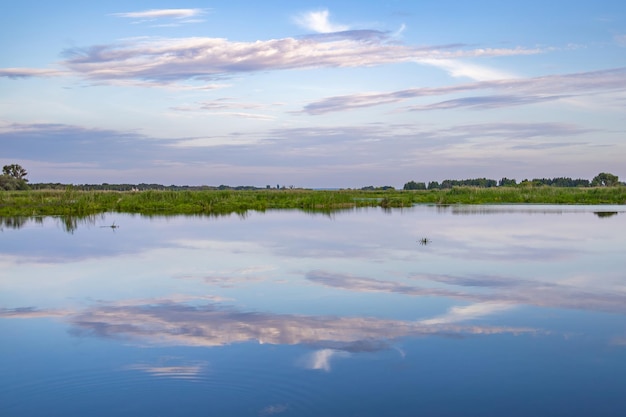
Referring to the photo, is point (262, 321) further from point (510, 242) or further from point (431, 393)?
point (510, 242)

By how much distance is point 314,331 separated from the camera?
21.9ft

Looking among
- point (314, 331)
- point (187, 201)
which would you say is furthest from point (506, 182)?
point (314, 331)

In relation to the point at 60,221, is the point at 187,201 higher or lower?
higher

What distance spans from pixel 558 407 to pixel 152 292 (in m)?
6.06

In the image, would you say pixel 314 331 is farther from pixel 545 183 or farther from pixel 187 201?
pixel 545 183

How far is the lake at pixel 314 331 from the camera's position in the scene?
479 cm

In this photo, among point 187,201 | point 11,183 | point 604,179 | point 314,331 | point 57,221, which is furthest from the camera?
point 604,179

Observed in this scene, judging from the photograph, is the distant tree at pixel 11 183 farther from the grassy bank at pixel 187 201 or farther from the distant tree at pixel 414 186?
the distant tree at pixel 414 186

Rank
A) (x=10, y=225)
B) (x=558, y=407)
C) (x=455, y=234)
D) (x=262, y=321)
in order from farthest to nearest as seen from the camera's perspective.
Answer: (x=10, y=225), (x=455, y=234), (x=262, y=321), (x=558, y=407)

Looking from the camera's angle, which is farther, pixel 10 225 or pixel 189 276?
pixel 10 225

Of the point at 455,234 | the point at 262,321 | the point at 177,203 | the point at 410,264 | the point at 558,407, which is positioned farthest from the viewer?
the point at 177,203

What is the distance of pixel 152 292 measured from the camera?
9047mm

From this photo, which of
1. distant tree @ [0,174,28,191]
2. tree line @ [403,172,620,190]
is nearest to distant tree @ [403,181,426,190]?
tree line @ [403,172,620,190]

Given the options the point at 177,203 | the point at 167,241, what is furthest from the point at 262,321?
the point at 177,203
